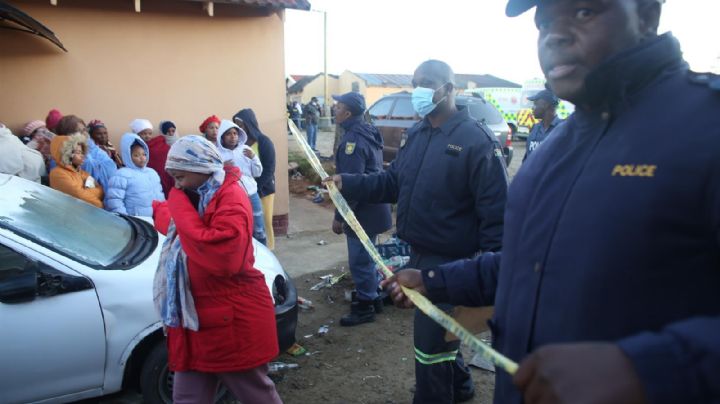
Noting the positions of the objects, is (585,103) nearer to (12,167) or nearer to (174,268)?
(174,268)

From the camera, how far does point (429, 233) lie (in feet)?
9.43

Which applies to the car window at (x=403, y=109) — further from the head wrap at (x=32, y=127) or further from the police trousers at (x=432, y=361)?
the police trousers at (x=432, y=361)

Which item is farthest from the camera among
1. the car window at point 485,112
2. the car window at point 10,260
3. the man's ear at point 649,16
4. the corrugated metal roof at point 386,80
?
the corrugated metal roof at point 386,80

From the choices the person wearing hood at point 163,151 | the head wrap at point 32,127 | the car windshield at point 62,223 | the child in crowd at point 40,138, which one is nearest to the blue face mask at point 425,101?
the car windshield at point 62,223

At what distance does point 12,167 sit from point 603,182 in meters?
5.56

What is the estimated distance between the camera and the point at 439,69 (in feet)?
10.4

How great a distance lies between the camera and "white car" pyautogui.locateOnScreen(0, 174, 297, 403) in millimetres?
2816

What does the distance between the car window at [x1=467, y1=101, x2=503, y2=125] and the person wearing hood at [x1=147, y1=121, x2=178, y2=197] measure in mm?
7128

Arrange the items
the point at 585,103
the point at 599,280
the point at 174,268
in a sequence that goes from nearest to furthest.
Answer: the point at 599,280 < the point at 585,103 < the point at 174,268

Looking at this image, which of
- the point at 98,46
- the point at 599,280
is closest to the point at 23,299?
the point at 599,280

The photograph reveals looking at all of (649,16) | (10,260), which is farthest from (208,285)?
(649,16)

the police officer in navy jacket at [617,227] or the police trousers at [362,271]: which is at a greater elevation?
the police officer in navy jacket at [617,227]

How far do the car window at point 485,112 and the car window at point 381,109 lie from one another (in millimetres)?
2041

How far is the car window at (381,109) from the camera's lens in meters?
12.5
